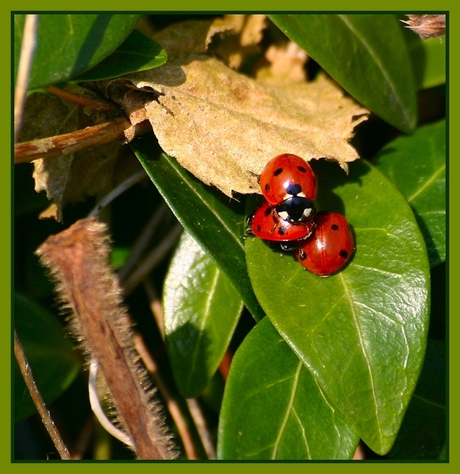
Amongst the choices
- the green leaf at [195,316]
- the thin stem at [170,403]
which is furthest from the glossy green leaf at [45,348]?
the green leaf at [195,316]

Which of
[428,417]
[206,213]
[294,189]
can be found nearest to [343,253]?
[294,189]

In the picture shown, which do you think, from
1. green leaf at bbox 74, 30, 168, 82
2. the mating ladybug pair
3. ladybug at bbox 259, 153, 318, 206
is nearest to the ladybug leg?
the mating ladybug pair

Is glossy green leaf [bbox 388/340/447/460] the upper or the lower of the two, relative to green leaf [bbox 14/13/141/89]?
lower

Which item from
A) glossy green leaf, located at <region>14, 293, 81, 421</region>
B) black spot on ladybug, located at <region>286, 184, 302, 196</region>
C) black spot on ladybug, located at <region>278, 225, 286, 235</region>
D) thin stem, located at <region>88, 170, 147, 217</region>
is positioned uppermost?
black spot on ladybug, located at <region>286, 184, 302, 196</region>

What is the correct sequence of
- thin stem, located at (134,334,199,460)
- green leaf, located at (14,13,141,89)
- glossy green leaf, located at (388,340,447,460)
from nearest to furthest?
1. green leaf, located at (14,13,141,89)
2. glossy green leaf, located at (388,340,447,460)
3. thin stem, located at (134,334,199,460)

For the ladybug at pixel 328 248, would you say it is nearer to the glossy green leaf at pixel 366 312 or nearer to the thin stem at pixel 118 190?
the glossy green leaf at pixel 366 312

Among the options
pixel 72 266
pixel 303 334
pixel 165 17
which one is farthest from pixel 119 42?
pixel 303 334

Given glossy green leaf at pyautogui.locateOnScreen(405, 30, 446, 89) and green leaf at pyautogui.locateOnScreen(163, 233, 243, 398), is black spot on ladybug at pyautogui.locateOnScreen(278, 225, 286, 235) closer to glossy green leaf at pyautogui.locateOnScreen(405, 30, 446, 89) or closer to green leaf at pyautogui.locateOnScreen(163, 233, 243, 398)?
green leaf at pyautogui.locateOnScreen(163, 233, 243, 398)
